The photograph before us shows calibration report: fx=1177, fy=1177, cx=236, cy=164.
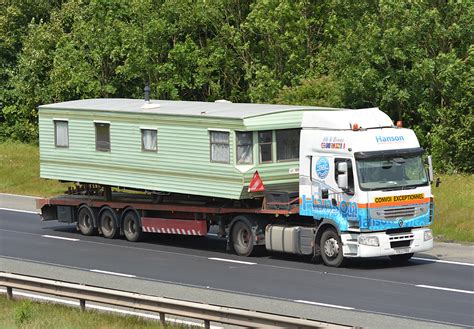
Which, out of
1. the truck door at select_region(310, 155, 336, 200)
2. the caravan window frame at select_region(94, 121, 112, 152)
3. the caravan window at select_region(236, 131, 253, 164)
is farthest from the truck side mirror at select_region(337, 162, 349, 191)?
the caravan window frame at select_region(94, 121, 112, 152)

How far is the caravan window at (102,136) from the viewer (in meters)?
33.0

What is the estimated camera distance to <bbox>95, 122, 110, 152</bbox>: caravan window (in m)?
33.0

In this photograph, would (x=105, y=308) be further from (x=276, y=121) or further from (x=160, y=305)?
(x=276, y=121)

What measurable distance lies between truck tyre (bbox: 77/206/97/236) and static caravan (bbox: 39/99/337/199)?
0.98m

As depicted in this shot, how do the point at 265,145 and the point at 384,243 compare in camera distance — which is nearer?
the point at 384,243

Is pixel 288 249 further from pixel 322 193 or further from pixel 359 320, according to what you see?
pixel 359 320

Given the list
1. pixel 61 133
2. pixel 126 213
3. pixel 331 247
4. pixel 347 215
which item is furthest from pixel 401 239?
pixel 61 133

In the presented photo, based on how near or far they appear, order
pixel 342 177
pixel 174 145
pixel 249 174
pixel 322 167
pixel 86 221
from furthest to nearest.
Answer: pixel 86 221, pixel 174 145, pixel 249 174, pixel 322 167, pixel 342 177

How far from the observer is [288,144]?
29.2 metres

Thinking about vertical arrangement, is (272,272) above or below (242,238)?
below

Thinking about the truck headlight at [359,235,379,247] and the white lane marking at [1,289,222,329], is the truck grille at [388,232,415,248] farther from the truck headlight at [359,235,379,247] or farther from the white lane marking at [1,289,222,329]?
the white lane marking at [1,289,222,329]

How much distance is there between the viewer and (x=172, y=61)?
50312mm

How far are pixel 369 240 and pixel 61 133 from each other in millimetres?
12100

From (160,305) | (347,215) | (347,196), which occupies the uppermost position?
(347,196)
